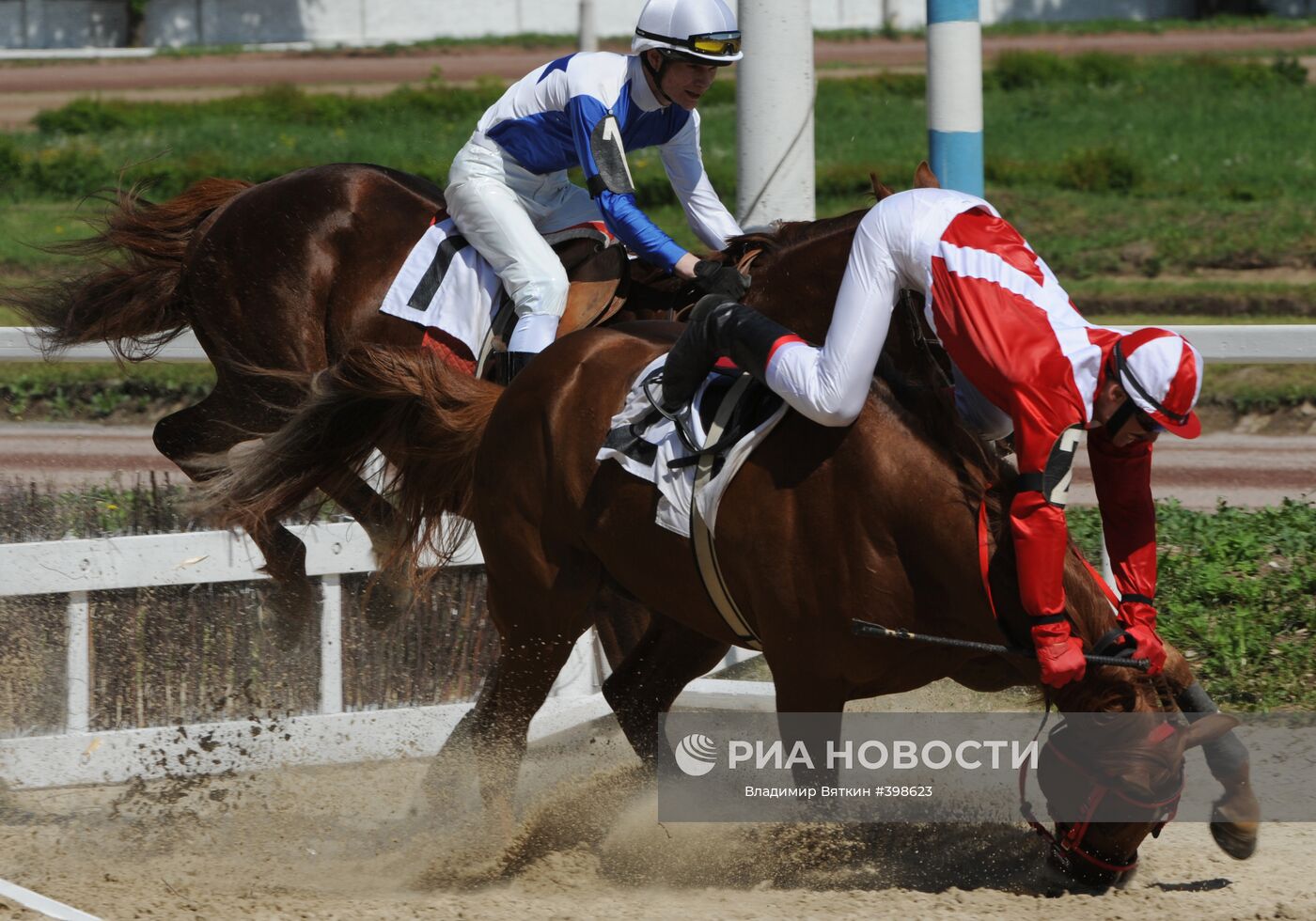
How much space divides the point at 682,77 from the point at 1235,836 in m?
2.64

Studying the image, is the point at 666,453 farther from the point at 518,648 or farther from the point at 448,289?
the point at 448,289

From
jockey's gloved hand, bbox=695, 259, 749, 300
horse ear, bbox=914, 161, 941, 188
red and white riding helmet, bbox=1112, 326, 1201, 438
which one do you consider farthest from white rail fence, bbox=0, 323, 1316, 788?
red and white riding helmet, bbox=1112, 326, 1201, 438

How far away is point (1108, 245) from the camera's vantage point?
46.6ft

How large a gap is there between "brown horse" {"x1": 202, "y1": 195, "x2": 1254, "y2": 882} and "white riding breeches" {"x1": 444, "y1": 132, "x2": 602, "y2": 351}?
52cm

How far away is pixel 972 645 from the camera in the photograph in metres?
3.47

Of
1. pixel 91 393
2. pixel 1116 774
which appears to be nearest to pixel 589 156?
pixel 1116 774

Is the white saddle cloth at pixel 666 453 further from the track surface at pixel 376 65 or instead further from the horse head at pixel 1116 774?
the track surface at pixel 376 65

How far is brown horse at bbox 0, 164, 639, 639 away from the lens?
18.4 ft

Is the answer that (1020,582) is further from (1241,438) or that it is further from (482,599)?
(1241,438)

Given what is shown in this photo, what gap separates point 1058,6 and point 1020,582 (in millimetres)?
34392

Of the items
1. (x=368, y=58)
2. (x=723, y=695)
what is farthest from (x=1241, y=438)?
(x=368, y=58)

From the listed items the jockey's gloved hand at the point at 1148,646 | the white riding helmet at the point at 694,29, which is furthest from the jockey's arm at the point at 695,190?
the jockey's gloved hand at the point at 1148,646

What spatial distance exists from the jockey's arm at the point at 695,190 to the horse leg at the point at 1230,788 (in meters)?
2.25

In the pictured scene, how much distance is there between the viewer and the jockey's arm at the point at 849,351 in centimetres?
351
